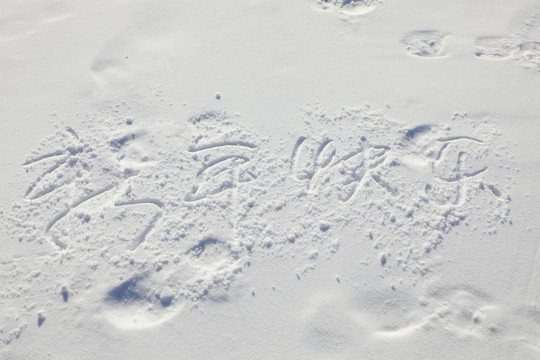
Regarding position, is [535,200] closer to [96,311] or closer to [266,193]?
[266,193]

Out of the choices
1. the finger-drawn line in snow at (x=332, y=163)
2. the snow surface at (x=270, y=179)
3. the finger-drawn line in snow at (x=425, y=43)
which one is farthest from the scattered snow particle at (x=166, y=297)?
the finger-drawn line in snow at (x=425, y=43)

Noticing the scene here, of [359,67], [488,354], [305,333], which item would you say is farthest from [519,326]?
[359,67]

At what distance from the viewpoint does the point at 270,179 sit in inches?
90.3

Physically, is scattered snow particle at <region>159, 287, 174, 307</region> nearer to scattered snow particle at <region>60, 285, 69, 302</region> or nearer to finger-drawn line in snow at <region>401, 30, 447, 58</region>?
scattered snow particle at <region>60, 285, 69, 302</region>

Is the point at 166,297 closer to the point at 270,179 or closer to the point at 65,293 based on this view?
the point at 65,293

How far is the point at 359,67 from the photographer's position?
2639 mm

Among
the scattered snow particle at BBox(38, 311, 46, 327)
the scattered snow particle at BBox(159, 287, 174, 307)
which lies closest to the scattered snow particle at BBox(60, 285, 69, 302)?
the scattered snow particle at BBox(38, 311, 46, 327)

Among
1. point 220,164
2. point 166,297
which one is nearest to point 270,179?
point 220,164

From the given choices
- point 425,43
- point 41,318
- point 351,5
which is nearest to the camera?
point 41,318

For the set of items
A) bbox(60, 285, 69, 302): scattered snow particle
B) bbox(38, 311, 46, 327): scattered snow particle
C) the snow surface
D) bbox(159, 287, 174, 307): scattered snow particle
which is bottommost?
bbox(38, 311, 46, 327): scattered snow particle

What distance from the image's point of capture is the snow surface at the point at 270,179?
1963 mm

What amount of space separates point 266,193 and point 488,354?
144cm

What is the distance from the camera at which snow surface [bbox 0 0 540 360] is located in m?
1.96

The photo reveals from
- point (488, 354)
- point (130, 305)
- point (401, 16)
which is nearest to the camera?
point (488, 354)
